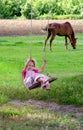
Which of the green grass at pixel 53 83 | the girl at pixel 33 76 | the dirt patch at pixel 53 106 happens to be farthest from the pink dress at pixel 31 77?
the green grass at pixel 53 83

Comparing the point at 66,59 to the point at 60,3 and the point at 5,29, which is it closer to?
the point at 5,29

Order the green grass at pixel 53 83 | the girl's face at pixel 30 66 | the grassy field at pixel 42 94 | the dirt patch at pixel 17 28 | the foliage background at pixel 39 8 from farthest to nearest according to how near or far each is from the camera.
A: the foliage background at pixel 39 8 → the dirt patch at pixel 17 28 → the green grass at pixel 53 83 → the girl's face at pixel 30 66 → the grassy field at pixel 42 94

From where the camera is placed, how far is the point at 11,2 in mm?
60906

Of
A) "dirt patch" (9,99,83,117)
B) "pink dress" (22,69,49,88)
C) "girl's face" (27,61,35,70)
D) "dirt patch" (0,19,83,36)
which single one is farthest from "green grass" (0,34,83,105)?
"dirt patch" (0,19,83,36)

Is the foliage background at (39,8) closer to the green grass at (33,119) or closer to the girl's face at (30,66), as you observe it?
the girl's face at (30,66)

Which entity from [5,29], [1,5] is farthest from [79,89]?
[1,5]

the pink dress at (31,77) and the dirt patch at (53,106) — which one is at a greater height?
the pink dress at (31,77)

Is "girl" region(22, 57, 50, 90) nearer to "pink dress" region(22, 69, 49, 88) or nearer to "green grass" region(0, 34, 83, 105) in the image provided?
"pink dress" region(22, 69, 49, 88)

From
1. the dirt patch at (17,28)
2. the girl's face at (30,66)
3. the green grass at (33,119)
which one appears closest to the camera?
the green grass at (33,119)

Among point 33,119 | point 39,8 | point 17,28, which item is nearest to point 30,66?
point 33,119

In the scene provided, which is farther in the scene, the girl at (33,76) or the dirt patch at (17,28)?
the dirt patch at (17,28)

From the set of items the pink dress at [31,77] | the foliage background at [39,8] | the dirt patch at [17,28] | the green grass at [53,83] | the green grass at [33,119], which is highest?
the pink dress at [31,77]

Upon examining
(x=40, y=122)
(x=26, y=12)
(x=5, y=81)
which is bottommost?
(x=26, y=12)

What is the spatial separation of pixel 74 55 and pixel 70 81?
9888 millimetres
